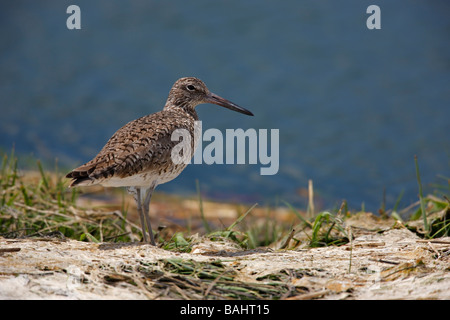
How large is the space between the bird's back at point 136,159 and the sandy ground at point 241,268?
0.61m

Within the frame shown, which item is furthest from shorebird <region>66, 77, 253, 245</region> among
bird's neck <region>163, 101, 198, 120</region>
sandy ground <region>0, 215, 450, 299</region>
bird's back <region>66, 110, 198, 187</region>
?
sandy ground <region>0, 215, 450, 299</region>

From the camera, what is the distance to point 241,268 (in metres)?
5.11

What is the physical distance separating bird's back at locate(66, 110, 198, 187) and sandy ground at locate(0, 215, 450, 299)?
61 cm

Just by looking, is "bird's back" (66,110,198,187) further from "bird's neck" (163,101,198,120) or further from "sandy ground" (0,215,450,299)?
"bird's neck" (163,101,198,120)

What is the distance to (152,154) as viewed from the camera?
5.96 meters

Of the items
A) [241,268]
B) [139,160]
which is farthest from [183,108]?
[241,268]

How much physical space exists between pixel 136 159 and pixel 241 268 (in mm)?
1484

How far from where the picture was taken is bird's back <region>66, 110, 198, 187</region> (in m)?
5.62

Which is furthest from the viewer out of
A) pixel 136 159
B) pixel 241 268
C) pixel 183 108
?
pixel 183 108

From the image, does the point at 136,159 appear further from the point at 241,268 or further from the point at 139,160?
the point at 241,268

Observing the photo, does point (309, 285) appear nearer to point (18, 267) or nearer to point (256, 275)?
point (256, 275)
